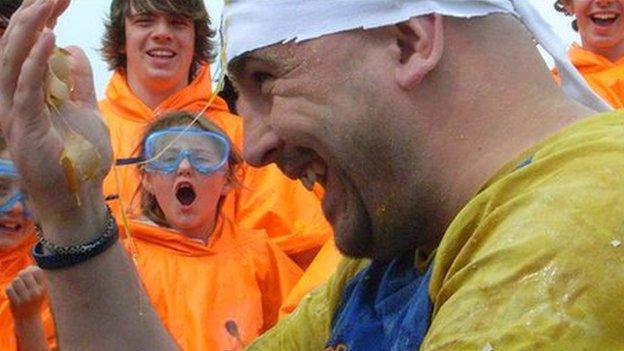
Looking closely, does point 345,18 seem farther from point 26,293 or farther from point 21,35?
point 26,293

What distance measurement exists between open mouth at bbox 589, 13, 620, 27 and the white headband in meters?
4.39

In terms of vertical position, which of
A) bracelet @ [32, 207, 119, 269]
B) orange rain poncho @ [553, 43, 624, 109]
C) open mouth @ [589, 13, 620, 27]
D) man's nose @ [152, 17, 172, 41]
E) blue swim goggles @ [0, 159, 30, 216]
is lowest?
orange rain poncho @ [553, 43, 624, 109]

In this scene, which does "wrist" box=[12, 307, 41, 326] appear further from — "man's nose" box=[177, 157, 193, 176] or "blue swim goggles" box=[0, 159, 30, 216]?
"man's nose" box=[177, 157, 193, 176]

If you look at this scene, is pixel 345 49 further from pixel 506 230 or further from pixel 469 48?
pixel 506 230

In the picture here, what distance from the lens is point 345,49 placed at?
2.44 m

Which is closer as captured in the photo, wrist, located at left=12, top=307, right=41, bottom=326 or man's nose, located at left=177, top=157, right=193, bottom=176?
wrist, located at left=12, top=307, right=41, bottom=326

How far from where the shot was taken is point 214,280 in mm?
5496

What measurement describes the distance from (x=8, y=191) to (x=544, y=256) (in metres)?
3.75

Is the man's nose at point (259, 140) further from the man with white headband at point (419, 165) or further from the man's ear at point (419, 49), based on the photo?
the man's ear at point (419, 49)

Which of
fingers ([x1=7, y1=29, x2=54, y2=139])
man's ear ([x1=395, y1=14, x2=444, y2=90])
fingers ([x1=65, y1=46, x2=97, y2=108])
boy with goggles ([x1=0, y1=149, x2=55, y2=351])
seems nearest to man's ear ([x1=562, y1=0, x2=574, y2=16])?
boy with goggles ([x1=0, y1=149, x2=55, y2=351])

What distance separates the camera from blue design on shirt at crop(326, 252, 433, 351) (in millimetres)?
2326

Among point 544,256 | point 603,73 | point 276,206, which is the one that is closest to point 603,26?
point 603,73

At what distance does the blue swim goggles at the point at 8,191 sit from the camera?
538 cm

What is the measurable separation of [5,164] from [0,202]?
0.15 metres
